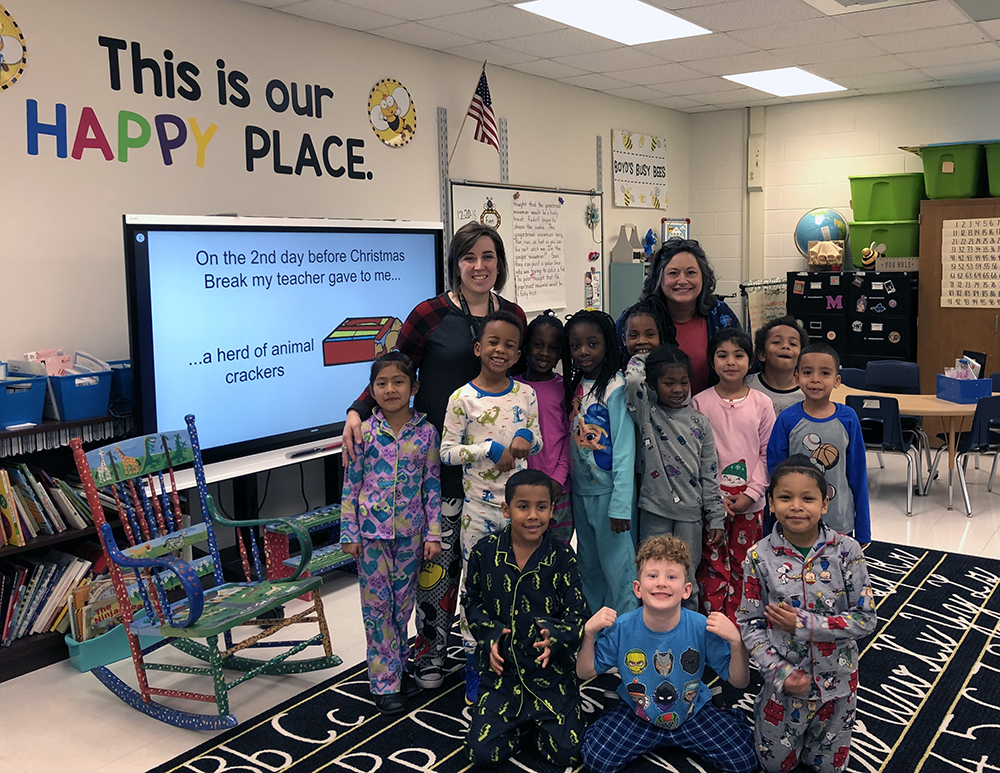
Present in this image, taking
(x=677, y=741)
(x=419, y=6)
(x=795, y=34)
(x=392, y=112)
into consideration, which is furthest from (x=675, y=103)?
(x=677, y=741)

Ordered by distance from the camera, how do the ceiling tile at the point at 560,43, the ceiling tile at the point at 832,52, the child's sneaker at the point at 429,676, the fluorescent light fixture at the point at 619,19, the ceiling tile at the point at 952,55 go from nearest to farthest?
the child's sneaker at the point at 429,676 → the fluorescent light fixture at the point at 619,19 → the ceiling tile at the point at 560,43 → the ceiling tile at the point at 832,52 → the ceiling tile at the point at 952,55

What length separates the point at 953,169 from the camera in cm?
629

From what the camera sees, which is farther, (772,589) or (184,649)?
(184,649)

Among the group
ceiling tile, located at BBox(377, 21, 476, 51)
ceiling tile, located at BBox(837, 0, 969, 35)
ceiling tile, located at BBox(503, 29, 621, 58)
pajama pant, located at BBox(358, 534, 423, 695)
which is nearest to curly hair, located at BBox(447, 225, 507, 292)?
pajama pant, located at BBox(358, 534, 423, 695)

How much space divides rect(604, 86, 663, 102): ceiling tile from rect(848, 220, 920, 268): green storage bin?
6.11 ft

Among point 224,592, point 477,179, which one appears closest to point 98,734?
point 224,592

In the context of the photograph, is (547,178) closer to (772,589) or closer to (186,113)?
(186,113)

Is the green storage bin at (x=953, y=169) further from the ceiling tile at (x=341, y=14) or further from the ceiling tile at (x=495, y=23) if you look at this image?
the ceiling tile at (x=341, y=14)

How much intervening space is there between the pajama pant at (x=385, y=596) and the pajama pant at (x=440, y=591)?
75mm

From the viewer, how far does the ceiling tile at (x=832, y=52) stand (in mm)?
5141

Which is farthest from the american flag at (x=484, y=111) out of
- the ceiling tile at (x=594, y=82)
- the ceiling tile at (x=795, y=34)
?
the ceiling tile at (x=795, y=34)

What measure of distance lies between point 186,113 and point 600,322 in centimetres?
216

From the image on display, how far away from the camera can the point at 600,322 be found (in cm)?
270

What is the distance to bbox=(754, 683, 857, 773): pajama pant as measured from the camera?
7.47 ft
